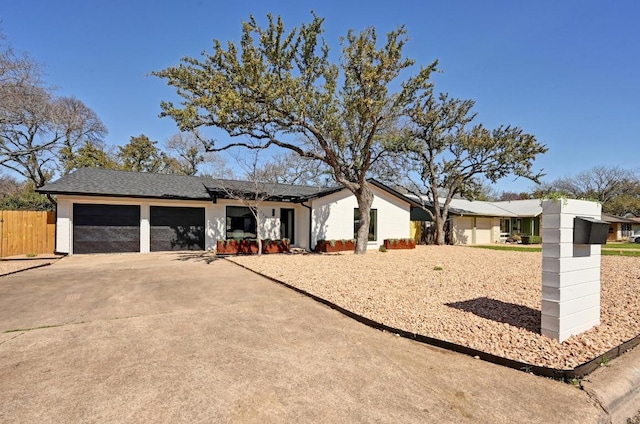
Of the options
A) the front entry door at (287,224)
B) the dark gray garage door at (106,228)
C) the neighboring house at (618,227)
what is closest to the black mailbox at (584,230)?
the front entry door at (287,224)

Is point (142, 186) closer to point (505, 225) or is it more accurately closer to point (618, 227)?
point (505, 225)

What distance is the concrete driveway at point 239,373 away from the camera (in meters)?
2.51

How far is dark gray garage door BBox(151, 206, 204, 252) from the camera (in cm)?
1424

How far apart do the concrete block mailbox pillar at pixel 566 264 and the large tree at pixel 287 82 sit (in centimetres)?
792

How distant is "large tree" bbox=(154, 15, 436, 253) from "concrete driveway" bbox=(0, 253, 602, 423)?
278 inches

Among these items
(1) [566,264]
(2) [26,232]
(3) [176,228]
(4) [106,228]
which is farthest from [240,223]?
(1) [566,264]

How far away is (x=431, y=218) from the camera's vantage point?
2339 centimetres

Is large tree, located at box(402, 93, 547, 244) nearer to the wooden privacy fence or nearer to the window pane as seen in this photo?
the window pane

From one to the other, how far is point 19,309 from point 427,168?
2136cm

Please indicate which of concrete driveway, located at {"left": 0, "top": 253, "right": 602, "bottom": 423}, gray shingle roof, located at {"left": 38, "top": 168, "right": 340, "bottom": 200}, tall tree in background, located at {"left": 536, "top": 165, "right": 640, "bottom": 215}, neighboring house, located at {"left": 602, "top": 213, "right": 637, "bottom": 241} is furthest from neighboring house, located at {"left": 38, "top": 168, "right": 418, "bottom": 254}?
tall tree in background, located at {"left": 536, "top": 165, "right": 640, "bottom": 215}

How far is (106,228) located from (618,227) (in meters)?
43.9

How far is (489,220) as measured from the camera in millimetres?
26031

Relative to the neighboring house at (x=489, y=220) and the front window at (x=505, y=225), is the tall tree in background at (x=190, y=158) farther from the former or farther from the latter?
the front window at (x=505, y=225)

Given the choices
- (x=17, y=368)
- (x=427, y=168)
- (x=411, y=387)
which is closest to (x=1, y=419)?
(x=17, y=368)
